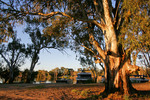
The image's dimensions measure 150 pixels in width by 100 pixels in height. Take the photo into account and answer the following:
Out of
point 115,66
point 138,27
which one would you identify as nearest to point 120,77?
point 115,66

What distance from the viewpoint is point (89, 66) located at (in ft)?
102

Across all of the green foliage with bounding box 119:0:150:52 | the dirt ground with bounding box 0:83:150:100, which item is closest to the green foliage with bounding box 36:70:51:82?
the dirt ground with bounding box 0:83:150:100

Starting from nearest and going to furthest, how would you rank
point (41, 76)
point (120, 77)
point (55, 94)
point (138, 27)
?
Result: 1. point (138, 27)
2. point (120, 77)
3. point (55, 94)
4. point (41, 76)

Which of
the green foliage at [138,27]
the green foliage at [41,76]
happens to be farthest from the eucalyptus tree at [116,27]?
the green foliage at [41,76]

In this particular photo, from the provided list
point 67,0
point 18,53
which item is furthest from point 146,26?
point 18,53

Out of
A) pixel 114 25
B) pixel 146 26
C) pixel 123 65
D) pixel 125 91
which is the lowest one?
pixel 125 91

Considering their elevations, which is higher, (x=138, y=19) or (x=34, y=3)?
(x=34, y=3)

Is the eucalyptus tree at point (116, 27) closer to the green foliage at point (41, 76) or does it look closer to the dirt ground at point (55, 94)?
the dirt ground at point (55, 94)

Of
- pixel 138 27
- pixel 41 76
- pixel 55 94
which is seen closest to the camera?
pixel 138 27

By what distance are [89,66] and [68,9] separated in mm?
21766

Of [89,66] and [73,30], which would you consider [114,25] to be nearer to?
[73,30]

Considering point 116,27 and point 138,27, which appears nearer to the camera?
point 138,27

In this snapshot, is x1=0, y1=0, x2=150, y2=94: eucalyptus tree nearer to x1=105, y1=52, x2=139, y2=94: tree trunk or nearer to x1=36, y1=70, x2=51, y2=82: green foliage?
x1=105, y1=52, x2=139, y2=94: tree trunk

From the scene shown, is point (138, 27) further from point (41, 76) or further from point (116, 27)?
point (41, 76)
